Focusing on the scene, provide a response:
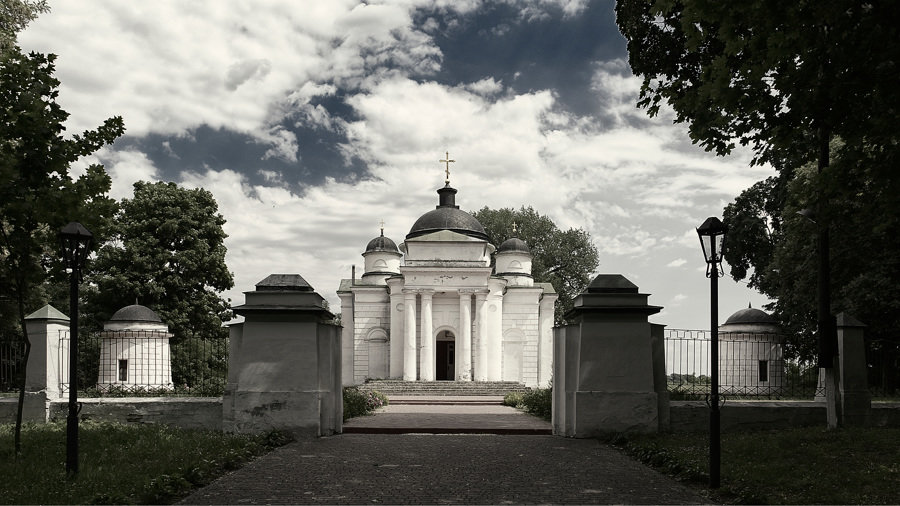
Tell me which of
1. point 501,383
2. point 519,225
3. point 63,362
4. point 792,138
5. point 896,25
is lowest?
point 501,383

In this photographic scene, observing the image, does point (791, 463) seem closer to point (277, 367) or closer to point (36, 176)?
point (277, 367)

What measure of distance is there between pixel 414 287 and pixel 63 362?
2568 cm

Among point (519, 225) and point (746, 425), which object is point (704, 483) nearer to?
point (746, 425)

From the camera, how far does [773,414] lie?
1380 cm

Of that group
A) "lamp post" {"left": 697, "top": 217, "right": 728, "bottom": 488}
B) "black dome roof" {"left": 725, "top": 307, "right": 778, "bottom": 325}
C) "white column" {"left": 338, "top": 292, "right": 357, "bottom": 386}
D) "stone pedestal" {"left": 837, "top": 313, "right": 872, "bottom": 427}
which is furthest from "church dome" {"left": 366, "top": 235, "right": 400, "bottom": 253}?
"lamp post" {"left": 697, "top": 217, "right": 728, "bottom": 488}

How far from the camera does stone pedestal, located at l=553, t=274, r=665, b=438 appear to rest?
1309cm

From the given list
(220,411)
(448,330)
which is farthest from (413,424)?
(448,330)

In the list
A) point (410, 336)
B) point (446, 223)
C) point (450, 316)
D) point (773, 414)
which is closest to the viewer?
point (773, 414)

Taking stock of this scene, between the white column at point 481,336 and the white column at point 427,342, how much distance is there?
2.39m

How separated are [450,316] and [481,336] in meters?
2.14

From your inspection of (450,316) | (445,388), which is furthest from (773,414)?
(450,316)

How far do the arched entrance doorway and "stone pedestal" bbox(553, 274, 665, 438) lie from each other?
28576 mm

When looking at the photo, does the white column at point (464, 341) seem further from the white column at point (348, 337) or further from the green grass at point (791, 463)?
the green grass at point (791, 463)

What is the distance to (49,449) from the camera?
11180 millimetres
